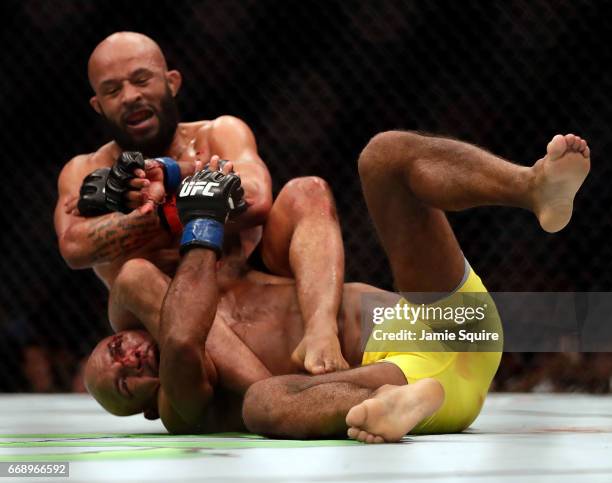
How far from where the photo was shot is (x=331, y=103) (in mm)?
2736

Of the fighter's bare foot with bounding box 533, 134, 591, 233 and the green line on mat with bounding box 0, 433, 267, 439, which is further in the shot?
the green line on mat with bounding box 0, 433, 267, 439

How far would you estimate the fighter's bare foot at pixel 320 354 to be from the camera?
3.64 feet

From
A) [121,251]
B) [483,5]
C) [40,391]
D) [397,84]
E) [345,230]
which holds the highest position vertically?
[483,5]

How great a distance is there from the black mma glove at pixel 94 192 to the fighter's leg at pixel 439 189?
1.17ft

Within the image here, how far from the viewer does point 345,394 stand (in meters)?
1.02

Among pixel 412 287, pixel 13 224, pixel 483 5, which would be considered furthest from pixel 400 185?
pixel 13 224

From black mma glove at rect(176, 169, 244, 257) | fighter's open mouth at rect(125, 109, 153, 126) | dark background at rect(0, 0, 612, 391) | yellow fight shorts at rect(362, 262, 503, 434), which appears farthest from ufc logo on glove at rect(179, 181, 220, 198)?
dark background at rect(0, 0, 612, 391)

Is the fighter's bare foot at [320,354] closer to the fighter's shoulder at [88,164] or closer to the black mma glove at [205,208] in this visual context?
the black mma glove at [205,208]

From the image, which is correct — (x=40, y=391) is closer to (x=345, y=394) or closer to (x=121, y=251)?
(x=121, y=251)

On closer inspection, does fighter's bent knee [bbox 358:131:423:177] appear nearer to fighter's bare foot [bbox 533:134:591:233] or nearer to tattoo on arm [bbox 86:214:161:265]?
fighter's bare foot [bbox 533:134:591:233]

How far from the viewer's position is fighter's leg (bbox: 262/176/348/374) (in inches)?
45.2

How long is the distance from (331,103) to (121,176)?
1.61 metres

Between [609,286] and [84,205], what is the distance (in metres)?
1.55

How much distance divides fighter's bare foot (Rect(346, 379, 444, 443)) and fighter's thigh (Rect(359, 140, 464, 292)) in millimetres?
201
